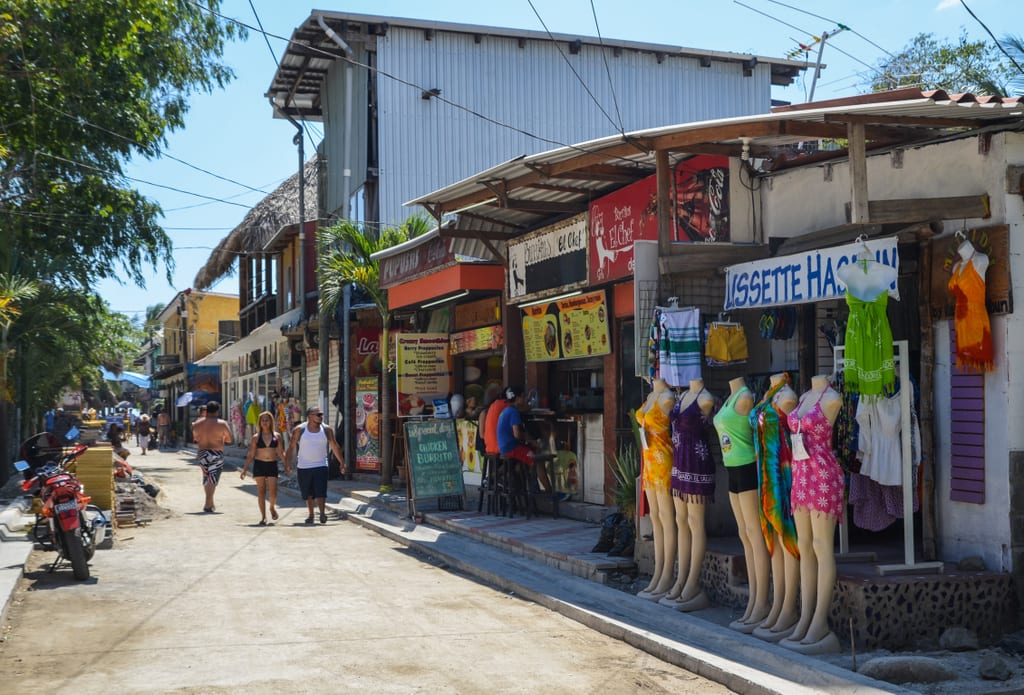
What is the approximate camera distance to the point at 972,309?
7711mm

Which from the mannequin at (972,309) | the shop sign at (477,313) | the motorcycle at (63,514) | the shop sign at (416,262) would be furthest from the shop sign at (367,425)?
the mannequin at (972,309)

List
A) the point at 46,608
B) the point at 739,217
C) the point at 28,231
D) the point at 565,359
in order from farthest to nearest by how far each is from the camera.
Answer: the point at 28,231 < the point at 565,359 < the point at 739,217 < the point at 46,608

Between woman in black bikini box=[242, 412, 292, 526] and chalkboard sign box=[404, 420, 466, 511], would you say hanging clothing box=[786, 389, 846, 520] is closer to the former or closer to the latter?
chalkboard sign box=[404, 420, 466, 511]

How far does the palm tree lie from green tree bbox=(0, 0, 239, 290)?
4619 mm

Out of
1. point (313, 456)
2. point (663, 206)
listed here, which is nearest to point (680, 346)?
point (663, 206)

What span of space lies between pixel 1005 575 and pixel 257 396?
108 feet

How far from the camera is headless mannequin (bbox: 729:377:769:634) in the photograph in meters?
7.80

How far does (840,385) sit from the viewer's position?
862cm

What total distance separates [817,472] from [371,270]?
527 inches

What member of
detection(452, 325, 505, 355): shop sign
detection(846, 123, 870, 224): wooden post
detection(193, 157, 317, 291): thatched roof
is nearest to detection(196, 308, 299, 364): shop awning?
detection(193, 157, 317, 291): thatched roof

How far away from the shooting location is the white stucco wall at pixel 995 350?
7621 mm

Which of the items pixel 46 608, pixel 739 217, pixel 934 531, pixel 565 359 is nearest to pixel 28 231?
pixel 565 359

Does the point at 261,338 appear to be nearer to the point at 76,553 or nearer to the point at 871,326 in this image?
the point at 76,553

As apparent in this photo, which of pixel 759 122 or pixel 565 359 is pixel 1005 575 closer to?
pixel 759 122
